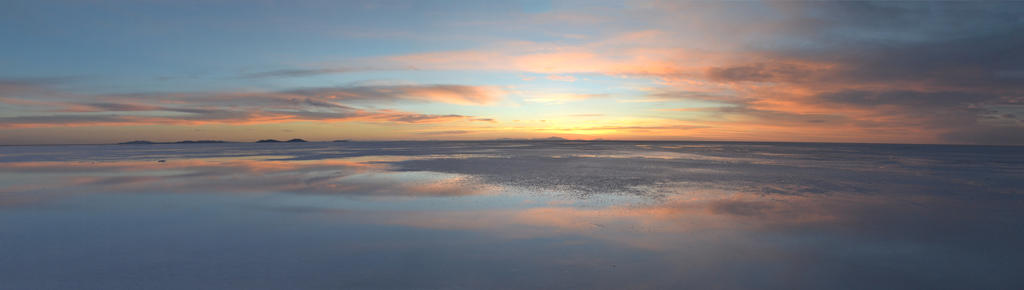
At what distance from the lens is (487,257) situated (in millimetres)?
5586

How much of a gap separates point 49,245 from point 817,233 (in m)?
11.4

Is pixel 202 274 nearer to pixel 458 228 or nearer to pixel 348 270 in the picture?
pixel 348 270

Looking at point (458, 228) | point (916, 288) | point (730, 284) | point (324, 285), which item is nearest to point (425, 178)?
point (458, 228)

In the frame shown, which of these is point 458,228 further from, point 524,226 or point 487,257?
point 487,257

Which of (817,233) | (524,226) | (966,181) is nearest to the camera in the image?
(817,233)

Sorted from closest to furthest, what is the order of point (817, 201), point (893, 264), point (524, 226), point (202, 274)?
1. point (202, 274)
2. point (893, 264)
3. point (524, 226)
4. point (817, 201)

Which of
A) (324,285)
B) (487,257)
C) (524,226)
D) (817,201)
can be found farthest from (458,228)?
(817,201)

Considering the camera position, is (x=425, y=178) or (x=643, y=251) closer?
(x=643, y=251)

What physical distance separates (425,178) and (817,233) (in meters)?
12.1

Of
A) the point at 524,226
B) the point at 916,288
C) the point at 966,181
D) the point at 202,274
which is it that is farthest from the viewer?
the point at 966,181

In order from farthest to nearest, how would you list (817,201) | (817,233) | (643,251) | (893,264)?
(817,201)
(817,233)
(643,251)
(893,264)

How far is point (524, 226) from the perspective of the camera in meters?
7.45

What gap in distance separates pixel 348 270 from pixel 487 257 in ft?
5.45

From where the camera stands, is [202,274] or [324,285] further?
[202,274]
